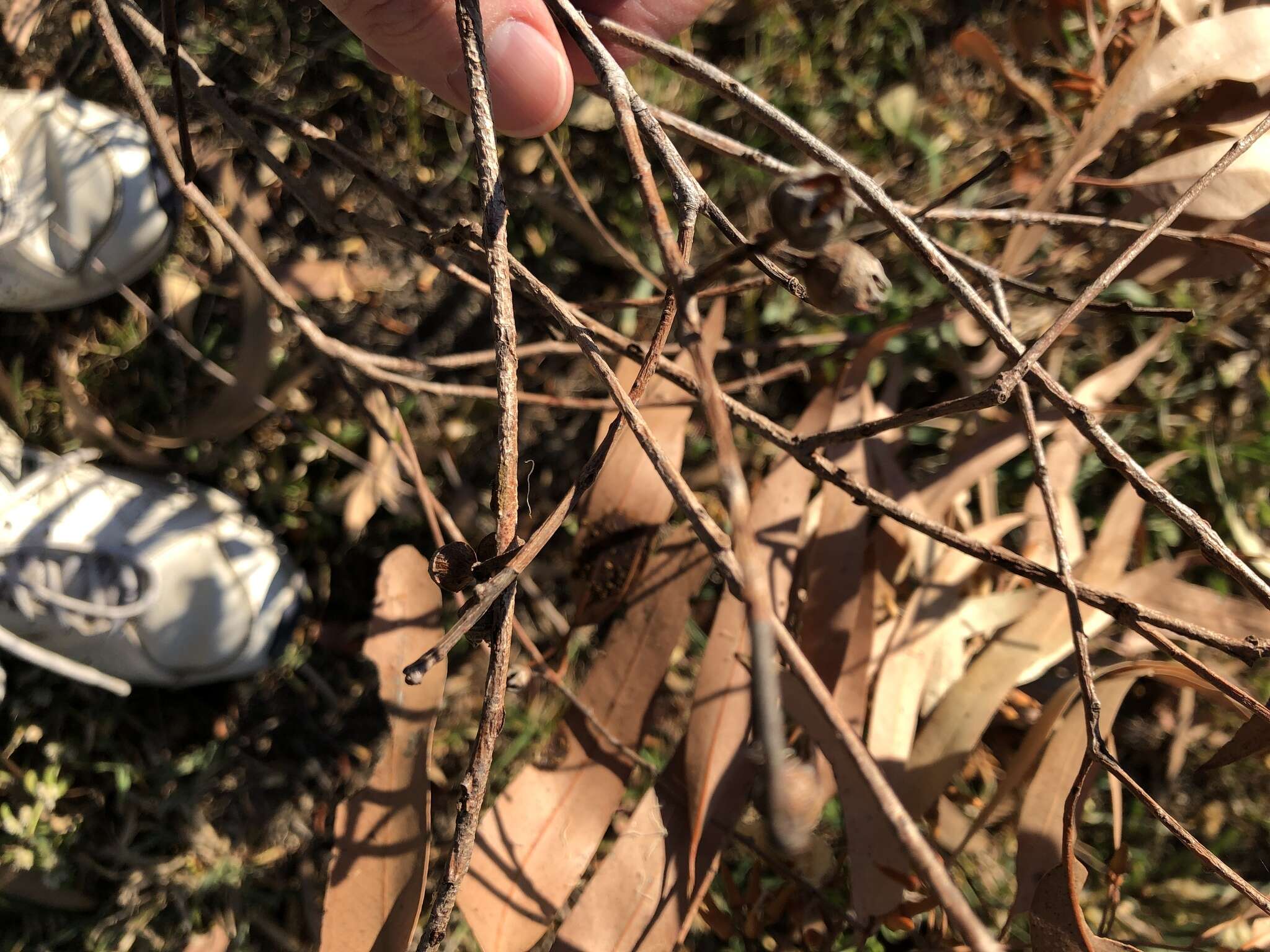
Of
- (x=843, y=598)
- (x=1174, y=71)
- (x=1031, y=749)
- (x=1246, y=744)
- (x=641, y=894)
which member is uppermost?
(x=1174, y=71)

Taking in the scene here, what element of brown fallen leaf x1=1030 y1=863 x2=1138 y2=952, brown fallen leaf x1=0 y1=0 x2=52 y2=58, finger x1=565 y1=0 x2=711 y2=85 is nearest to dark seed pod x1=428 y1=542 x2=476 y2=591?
brown fallen leaf x1=1030 y1=863 x2=1138 y2=952

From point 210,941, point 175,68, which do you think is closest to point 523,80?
point 175,68

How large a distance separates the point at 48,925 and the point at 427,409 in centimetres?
109

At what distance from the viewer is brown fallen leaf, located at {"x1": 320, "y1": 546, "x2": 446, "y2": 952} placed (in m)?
1.01

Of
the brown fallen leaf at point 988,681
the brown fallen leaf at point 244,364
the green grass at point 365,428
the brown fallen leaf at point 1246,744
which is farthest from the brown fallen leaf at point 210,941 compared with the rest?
the brown fallen leaf at point 1246,744

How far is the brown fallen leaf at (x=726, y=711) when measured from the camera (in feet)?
3.88

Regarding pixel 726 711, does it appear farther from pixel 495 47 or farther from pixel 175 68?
pixel 175 68

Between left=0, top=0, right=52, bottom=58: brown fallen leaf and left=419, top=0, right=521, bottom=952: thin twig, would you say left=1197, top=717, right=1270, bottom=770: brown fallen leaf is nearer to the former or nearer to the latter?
left=419, top=0, right=521, bottom=952: thin twig

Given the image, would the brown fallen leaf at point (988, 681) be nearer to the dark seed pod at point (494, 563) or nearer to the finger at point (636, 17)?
the dark seed pod at point (494, 563)

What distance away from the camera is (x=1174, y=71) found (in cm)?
113

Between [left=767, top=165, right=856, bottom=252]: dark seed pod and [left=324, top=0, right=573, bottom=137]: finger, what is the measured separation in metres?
0.62

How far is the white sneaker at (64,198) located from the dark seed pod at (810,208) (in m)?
1.40

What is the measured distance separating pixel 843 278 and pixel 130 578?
4.59 feet

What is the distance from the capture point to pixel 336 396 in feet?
5.24
